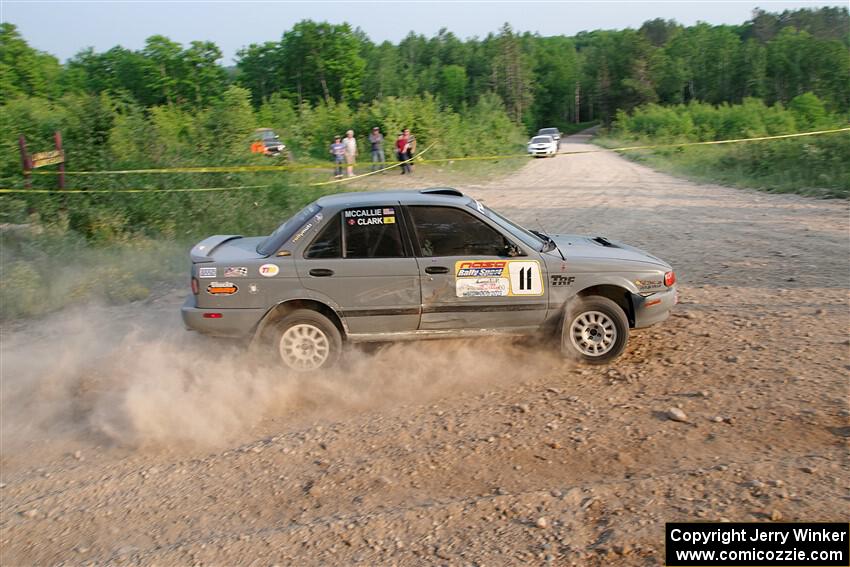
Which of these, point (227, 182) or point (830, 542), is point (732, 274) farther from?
point (227, 182)

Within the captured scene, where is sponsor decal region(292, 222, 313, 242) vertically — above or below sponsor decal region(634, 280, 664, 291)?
above

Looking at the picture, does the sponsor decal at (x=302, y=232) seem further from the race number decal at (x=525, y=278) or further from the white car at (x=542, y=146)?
the white car at (x=542, y=146)

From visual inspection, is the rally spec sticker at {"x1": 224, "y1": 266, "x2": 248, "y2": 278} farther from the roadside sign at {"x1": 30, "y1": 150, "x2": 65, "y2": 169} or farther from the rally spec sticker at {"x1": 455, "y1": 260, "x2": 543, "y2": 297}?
the roadside sign at {"x1": 30, "y1": 150, "x2": 65, "y2": 169}

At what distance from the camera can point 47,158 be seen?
13.2 meters

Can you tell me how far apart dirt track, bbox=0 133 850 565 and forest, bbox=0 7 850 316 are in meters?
4.51

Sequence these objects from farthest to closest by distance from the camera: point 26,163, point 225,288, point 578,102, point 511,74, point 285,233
A: 1. point 578,102
2. point 511,74
3. point 26,163
4. point 285,233
5. point 225,288

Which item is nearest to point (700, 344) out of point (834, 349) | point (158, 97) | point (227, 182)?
point (834, 349)

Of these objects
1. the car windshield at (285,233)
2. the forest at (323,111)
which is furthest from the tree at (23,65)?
Answer: the car windshield at (285,233)

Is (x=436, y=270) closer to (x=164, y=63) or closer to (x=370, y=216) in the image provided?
(x=370, y=216)

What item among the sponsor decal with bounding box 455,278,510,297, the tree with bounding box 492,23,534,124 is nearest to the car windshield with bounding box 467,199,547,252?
the sponsor decal with bounding box 455,278,510,297

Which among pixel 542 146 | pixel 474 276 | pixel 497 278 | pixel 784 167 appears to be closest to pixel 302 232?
pixel 474 276

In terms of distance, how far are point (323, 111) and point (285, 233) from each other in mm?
26741

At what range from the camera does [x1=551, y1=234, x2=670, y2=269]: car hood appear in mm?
6742

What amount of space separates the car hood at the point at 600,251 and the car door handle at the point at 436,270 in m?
1.15
